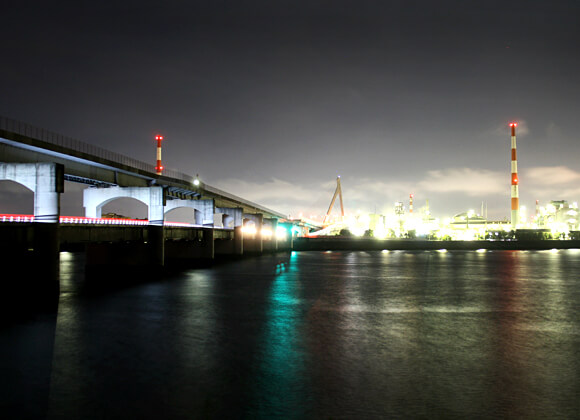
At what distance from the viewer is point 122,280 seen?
31.0 metres

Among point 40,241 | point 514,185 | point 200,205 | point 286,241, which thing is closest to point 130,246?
point 40,241

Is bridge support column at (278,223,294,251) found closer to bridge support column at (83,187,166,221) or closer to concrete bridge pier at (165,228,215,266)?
concrete bridge pier at (165,228,215,266)

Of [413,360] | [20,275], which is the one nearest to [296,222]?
[20,275]

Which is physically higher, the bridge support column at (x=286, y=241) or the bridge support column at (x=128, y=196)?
the bridge support column at (x=128, y=196)

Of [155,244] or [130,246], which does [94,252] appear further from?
[155,244]

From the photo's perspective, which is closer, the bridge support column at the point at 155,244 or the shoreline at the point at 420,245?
the bridge support column at the point at 155,244

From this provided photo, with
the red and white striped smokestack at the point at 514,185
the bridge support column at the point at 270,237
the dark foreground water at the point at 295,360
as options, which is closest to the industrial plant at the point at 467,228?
the red and white striped smokestack at the point at 514,185

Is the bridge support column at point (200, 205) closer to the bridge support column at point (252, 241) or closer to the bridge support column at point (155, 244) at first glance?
the bridge support column at point (155, 244)

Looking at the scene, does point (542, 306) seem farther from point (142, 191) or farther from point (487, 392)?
point (142, 191)

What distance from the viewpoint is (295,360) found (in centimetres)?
1041

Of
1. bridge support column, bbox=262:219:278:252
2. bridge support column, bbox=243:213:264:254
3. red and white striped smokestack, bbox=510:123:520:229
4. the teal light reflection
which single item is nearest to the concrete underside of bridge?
bridge support column, bbox=243:213:264:254

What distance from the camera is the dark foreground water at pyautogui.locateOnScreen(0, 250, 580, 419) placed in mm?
7582

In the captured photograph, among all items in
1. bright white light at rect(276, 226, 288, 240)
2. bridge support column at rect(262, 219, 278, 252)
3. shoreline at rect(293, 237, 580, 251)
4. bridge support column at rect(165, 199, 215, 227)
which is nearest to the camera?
bridge support column at rect(165, 199, 215, 227)

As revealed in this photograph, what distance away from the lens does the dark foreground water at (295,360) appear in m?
7.58
